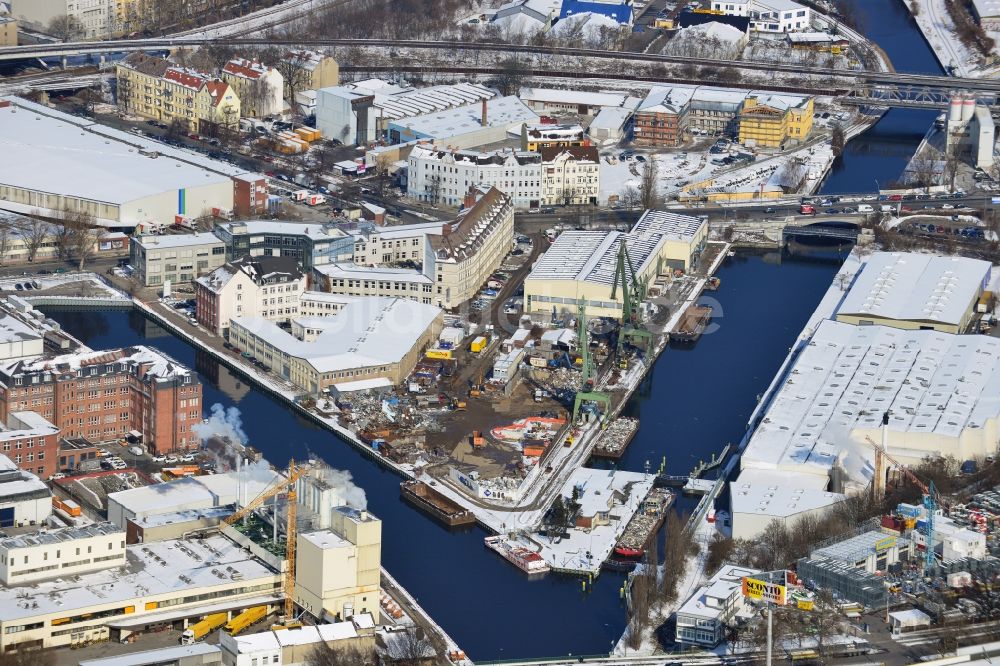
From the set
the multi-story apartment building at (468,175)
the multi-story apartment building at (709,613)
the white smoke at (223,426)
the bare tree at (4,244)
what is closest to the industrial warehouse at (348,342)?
the white smoke at (223,426)

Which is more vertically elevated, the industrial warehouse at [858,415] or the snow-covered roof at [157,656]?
the industrial warehouse at [858,415]

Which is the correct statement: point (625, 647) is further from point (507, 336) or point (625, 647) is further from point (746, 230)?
point (746, 230)

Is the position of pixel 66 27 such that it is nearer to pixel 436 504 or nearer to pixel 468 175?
pixel 468 175

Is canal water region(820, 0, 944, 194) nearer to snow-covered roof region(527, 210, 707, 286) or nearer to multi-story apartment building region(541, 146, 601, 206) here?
multi-story apartment building region(541, 146, 601, 206)

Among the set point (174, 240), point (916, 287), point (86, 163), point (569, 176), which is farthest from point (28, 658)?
point (569, 176)

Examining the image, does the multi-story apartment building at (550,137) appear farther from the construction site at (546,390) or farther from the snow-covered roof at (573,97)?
the construction site at (546,390)

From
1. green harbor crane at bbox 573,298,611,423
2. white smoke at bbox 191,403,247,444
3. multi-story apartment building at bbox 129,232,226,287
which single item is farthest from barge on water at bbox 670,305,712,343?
multi-story apartment building at bbox 129,232,226,287
